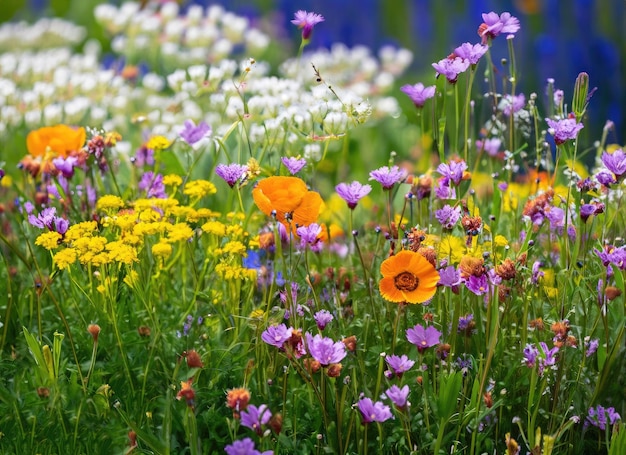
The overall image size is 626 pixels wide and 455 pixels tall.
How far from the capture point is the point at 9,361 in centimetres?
190

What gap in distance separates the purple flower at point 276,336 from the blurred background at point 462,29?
2.63 meters

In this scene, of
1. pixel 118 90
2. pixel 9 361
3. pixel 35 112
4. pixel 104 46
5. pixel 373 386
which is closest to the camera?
pixel 373 386

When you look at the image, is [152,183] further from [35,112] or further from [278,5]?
[278,5]

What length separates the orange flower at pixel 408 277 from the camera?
5.20 ft

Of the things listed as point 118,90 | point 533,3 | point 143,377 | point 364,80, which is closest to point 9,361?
point 143,377

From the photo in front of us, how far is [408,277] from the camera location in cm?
159

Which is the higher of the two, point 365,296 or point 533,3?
point 533,3

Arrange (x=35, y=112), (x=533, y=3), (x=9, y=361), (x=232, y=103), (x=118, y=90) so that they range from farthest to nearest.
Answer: (x=533, y=3) < (x=118, y=90) < (x=35, y=112) < (x=232, y=103) < (x=9, y=361)

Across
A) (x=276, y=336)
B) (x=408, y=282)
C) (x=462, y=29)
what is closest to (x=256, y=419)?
(x=276, y=336)

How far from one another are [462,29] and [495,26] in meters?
4.31

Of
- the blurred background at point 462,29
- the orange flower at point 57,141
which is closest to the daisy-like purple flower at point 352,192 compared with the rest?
the orange flower at point 57,141

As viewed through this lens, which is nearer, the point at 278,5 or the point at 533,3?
the point at 533,3

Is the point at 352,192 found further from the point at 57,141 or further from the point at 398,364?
the point at 57,141

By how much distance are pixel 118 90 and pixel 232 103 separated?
156 cm
